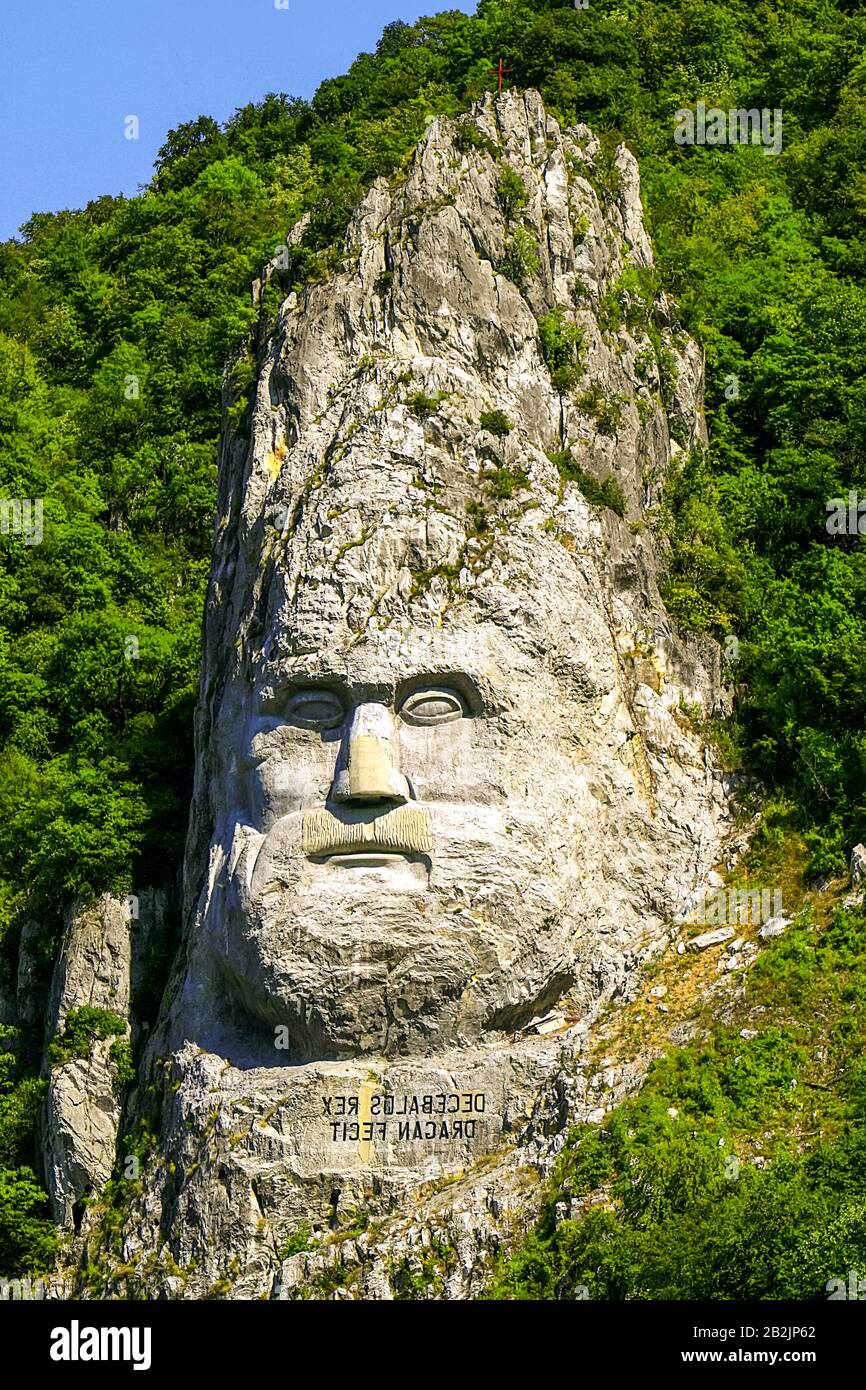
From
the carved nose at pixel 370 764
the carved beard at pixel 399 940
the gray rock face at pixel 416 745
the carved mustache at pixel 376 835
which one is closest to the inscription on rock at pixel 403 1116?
the gray rock face at pixel 416 745

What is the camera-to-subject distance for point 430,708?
32812mm

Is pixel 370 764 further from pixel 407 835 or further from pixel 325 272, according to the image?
pixel 325 272

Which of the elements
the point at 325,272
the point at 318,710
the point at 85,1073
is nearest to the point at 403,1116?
the point at 318,710

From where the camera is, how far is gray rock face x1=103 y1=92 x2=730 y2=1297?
3162 cm

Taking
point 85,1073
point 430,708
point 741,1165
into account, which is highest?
point 430,708

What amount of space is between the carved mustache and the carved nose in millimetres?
→ 274

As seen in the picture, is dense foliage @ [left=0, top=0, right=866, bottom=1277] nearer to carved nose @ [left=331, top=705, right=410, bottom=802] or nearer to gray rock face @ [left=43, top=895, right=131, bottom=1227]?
gray rock face @ [left=43, top=895, right=131, bottom=1227]

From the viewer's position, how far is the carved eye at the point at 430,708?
3275 centimetres

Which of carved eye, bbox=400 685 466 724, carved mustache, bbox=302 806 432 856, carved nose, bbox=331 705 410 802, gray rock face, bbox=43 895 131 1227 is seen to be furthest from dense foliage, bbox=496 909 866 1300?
gray rock face, bbox=43 895 131 1227

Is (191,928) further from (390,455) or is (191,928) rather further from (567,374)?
(567,374)

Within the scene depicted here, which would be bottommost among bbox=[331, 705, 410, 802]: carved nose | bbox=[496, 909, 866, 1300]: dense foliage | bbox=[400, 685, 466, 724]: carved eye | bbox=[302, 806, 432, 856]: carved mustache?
bbox=[496, 909, 866, 1300]: dense foliage

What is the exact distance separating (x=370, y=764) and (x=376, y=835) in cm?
86

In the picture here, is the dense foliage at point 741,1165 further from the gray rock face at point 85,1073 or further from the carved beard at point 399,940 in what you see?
the gray rock face at point 85,1073

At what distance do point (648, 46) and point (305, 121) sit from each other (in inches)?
385
